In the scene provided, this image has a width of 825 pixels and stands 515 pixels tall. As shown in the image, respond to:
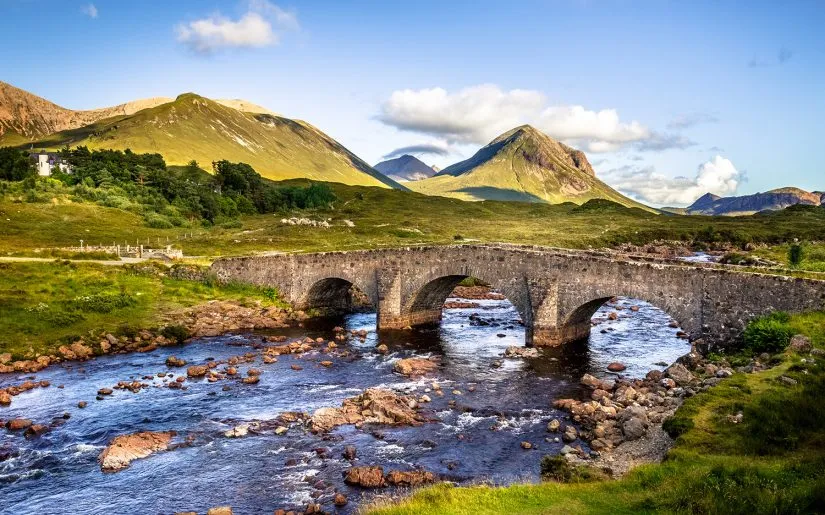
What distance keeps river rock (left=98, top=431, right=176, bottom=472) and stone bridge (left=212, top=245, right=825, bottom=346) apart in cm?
2647

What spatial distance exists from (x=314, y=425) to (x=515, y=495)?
1439 centimetres

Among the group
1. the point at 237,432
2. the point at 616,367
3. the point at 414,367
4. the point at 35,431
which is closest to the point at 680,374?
the point at 616,367

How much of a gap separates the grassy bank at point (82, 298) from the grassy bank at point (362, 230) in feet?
42.0

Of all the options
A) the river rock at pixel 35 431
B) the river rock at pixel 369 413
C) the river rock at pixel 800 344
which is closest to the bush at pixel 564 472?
the river rock at pixel 369 413

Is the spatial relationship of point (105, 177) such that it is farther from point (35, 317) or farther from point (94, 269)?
point (35, 317)

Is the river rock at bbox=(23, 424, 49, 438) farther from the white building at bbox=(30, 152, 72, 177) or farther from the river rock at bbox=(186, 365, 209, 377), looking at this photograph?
the white building at bbox=(30, 152, 72, 177)

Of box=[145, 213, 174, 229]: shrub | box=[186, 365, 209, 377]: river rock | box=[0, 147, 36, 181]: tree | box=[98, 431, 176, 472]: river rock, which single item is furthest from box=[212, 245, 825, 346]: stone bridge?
box=[0, 147, 36, 181]: tree

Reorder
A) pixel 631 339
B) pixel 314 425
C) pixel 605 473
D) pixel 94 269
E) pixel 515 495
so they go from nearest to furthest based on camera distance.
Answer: pixel 515 495 → pixel 605 473 → pixel 314 425 → pixel 631 339 → pixel 94 269

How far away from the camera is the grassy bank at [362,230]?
8084cm

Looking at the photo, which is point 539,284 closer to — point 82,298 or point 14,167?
point 82,298

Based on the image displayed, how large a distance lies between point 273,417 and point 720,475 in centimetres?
2211

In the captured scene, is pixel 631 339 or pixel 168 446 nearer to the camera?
pixel 168 446

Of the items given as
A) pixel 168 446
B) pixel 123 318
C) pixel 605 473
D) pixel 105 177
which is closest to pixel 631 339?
pixel 605 473

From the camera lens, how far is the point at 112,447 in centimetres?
2722
